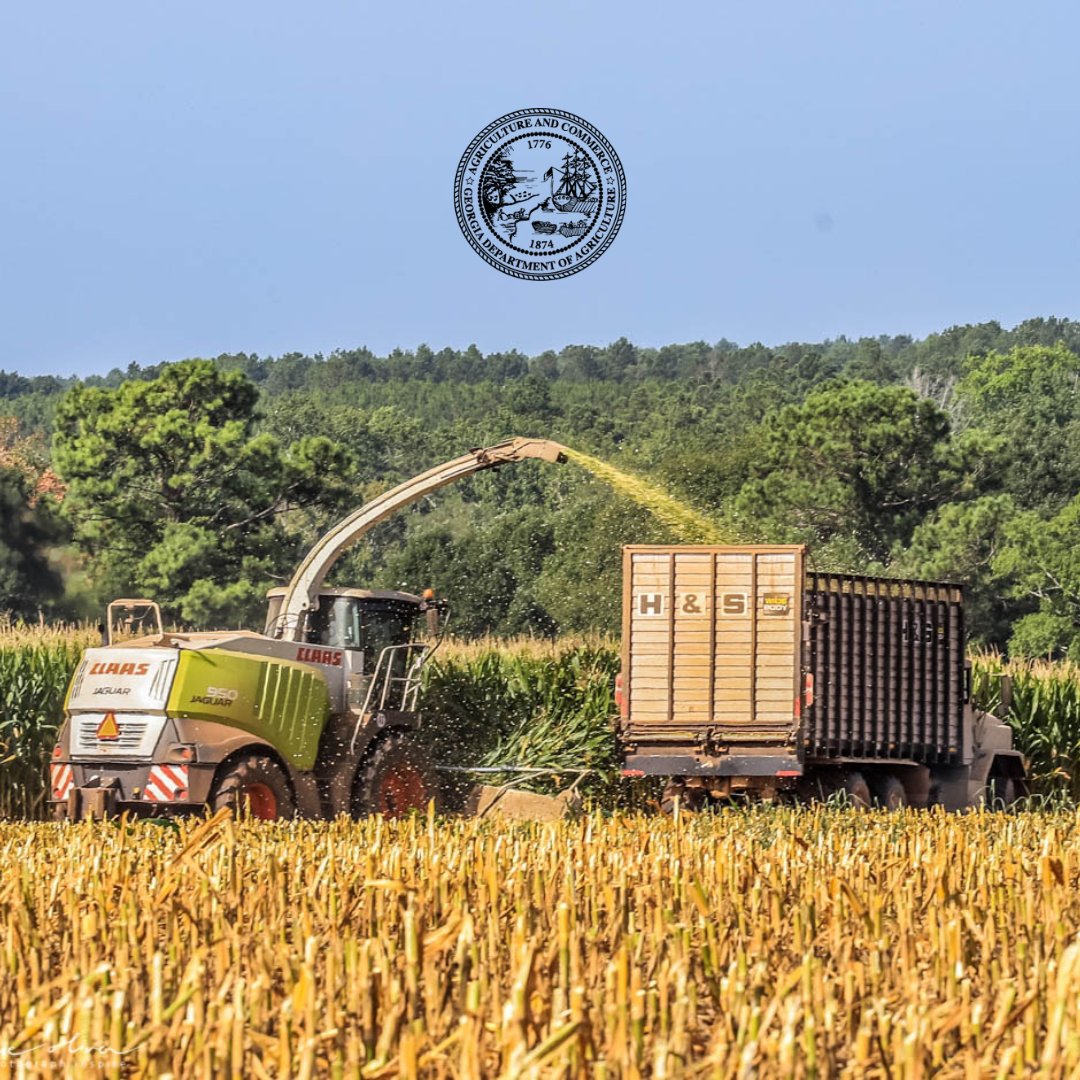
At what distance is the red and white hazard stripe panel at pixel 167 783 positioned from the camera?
49.0ft

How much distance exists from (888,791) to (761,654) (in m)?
1.97

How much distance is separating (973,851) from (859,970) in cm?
364

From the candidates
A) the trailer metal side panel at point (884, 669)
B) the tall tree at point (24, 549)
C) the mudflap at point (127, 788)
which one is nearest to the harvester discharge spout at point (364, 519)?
the mudflap at point (127, 788)

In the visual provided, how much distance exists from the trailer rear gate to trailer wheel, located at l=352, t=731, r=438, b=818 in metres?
2.24

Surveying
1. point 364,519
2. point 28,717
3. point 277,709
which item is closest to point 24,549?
point 28,717

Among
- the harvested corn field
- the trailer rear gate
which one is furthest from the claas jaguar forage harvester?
the harvested corn field

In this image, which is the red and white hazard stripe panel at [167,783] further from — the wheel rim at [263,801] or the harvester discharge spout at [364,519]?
the harvester discharge spout at [364,519]

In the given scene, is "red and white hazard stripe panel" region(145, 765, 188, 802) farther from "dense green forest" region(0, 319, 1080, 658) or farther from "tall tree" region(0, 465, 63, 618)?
"tall tree" region(0, 465, 63, 618)

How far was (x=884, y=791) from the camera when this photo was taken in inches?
754

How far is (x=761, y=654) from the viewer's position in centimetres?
1848

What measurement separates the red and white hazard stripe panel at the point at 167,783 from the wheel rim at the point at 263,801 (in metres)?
0.62

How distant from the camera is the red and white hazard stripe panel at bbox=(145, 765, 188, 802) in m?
14.9

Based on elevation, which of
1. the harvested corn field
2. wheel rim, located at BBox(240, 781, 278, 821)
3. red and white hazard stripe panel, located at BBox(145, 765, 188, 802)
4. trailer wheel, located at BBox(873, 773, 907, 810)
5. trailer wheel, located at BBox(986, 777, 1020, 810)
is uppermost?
the harvested corn field

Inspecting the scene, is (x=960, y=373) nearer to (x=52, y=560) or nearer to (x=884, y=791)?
(x=52, y=560)
